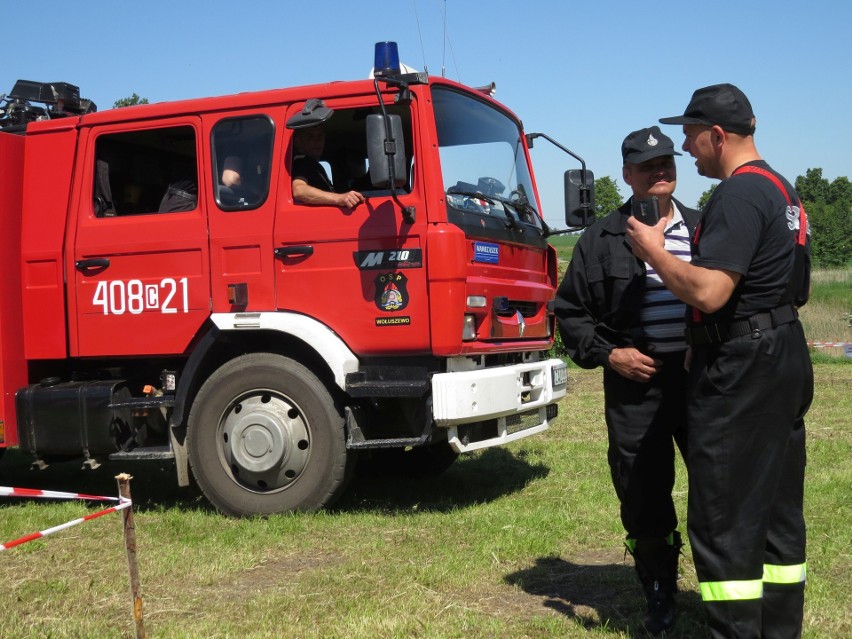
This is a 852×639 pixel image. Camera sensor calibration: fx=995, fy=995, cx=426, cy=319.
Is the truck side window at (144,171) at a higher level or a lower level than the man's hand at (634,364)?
higher

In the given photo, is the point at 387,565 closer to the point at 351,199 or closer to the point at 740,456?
the point at 351,199

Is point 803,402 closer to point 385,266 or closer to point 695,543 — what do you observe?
point 695,543

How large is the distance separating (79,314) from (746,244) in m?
5.03

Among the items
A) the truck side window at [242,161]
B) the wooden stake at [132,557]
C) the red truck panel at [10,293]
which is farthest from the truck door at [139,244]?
the wooden stake at [132,557]

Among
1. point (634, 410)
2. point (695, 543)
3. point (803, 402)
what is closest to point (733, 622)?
point (695, 543)

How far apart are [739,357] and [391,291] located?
3.11m

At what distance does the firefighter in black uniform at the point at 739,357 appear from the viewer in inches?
127

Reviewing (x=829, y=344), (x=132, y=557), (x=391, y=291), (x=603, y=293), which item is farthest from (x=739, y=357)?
(x=829, y=344)

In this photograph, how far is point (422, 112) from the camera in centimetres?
620

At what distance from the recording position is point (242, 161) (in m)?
6.59

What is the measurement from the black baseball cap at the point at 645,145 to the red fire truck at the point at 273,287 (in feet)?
5.86

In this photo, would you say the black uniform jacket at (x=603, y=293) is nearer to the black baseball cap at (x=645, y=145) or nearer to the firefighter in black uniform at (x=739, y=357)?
the black baseball cap at (x=645, y=145)

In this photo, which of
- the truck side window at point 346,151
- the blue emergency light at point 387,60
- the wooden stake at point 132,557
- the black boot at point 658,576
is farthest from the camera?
the truck side window at point 346,151

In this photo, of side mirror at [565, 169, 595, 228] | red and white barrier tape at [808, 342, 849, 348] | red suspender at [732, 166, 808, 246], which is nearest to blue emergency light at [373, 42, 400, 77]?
side mirror at [565, 169, 595, 228]
